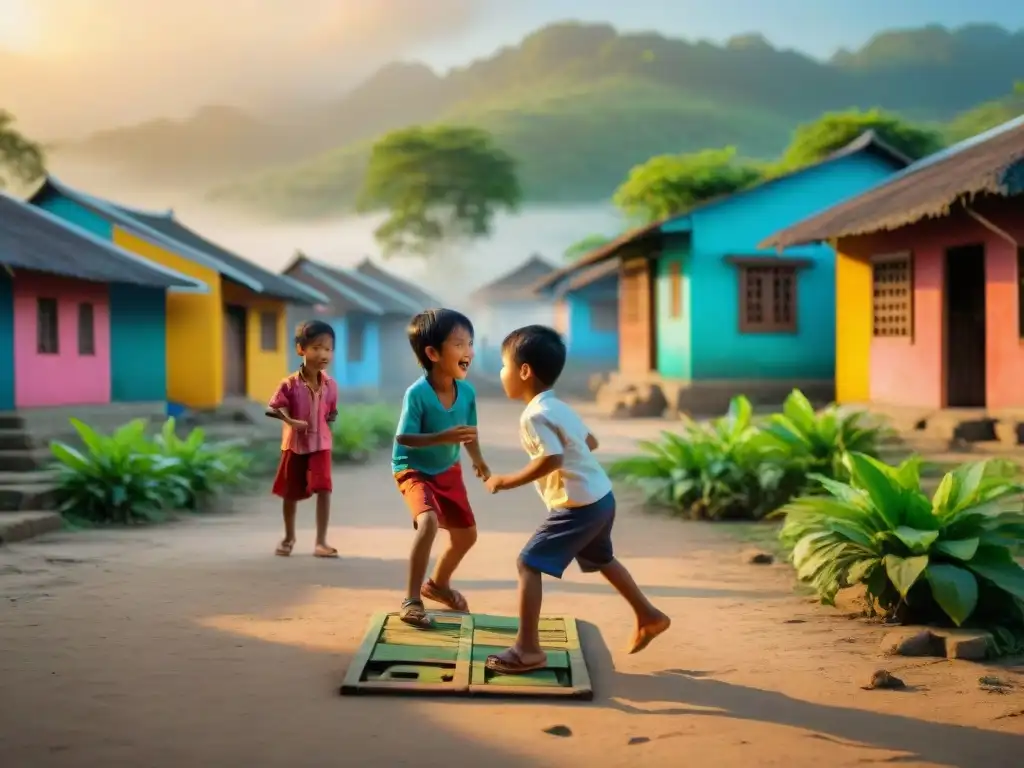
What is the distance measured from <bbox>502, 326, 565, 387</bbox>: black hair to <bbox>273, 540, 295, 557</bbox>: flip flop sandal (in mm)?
3614

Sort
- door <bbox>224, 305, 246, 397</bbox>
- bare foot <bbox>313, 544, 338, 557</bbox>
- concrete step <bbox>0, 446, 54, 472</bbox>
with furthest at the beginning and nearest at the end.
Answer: door <bbox>224, 305, 246, 397</bbox>
concrete step <bbox>0, 446, 54, 472</bbox>
bare foot <bbox>313, 544, 338, 557</bbox>

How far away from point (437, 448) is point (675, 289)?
62.9ft

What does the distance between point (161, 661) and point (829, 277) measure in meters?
20.6

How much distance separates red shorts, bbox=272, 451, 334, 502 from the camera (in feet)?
26.0

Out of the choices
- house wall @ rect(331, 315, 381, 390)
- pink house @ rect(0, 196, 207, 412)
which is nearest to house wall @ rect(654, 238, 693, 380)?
pink house @ rect(0, 196, 207, 412)

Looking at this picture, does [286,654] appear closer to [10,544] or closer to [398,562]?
[398,562]

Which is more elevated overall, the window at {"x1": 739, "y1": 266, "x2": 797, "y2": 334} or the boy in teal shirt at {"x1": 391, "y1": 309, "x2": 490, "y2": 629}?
the window at {"x1": 739, "y1": 266, "x2": 797, "y2": 334}

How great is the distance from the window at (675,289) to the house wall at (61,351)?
11.7m

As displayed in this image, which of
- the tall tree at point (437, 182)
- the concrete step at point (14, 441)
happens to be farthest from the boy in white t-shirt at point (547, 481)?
the tall tree at point (437, 182)

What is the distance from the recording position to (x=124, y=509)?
10.0 m

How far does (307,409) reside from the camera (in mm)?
7953

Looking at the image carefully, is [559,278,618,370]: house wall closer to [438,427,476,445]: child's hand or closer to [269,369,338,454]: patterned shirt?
[269,369,338,454]: patterned shirt

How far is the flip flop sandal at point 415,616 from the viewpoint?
5539mm

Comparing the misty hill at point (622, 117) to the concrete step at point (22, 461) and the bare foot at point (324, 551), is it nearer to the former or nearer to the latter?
the concrete step at point (22, 461)
